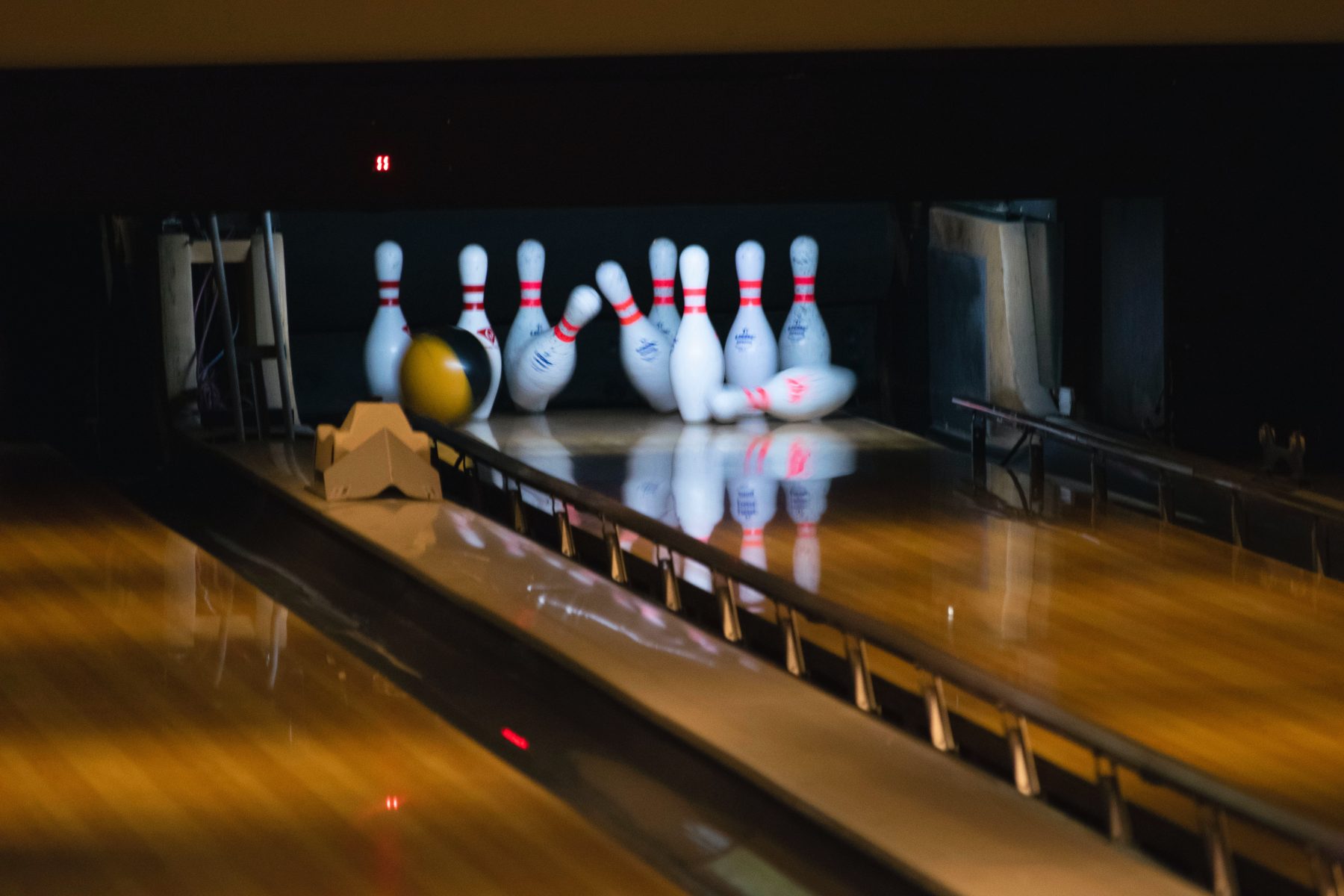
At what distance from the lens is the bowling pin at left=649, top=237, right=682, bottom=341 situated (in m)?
6.19

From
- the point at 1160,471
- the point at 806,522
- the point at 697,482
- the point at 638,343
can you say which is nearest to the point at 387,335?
the point at 638,343

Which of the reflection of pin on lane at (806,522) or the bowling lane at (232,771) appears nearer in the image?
the bowling lane at (232,771)

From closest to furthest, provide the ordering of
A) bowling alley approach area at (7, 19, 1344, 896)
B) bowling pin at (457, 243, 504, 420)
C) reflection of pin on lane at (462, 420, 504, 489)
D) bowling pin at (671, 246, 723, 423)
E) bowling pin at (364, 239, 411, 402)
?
1. bowling alley approach area at (7, 19, 1344, 896)
2. reflection of pin on lane at (462, 420, 504, 489)
3. bowling pin at (671, 246, 723, 423)
4. bowling pin at (364, 239, 411, 402)
5. bowling pin at (457, 243, 504, 420)

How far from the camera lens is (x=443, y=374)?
582 centimetres

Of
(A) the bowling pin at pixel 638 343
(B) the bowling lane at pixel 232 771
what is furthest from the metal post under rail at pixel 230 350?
(B) the bowling lane at pixel 232 771

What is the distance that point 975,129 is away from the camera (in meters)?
4.32

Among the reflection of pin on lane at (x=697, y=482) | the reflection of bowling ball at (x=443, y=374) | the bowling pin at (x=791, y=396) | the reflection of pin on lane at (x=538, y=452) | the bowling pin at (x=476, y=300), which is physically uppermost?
the bowling pin at (x=476, y=300)

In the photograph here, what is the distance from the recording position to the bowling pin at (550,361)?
5.96 m

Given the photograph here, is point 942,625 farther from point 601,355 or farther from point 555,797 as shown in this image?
point 601,355

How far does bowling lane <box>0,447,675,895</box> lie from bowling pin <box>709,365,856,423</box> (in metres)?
2.24

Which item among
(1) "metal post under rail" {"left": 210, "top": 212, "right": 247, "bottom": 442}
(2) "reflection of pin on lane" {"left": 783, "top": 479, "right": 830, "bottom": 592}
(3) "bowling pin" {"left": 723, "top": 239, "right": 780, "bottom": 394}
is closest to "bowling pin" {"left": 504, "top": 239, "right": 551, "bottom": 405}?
(3) "bowling pin" {"left": 723, "top": 239, "right": 780, "bottom": 394}

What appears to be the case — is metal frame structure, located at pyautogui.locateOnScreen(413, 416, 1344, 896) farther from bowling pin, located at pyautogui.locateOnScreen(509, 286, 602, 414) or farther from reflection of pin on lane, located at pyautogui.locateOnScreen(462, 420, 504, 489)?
bowling pin, located at pyautogui.locateOnScreen(509, 286, 602, 414)

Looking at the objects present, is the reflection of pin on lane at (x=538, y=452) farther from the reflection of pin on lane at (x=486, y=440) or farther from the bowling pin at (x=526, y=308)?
the bowling pin at (x=526, y=308)

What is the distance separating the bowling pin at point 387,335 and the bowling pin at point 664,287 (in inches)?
32.7
